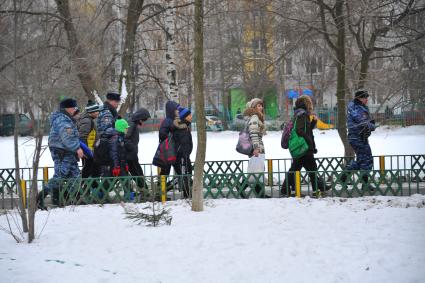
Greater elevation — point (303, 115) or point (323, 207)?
point (303, 115)

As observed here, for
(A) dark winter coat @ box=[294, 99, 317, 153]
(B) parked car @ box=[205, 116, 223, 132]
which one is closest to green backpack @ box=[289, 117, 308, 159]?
(A) dark winter coat @ box=[294, 99, 317, 153]

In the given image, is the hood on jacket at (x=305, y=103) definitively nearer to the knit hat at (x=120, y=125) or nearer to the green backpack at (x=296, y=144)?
the green backpack at (x=296, y=144)

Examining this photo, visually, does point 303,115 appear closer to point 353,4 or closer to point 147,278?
point 353,4

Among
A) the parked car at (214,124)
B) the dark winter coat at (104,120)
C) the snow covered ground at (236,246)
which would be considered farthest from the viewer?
the parked car at (214,124)

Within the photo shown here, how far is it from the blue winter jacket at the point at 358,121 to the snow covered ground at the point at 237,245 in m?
1.28

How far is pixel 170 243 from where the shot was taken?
287 inches

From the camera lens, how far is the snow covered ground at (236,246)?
6.05 m

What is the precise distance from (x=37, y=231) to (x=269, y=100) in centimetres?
4318

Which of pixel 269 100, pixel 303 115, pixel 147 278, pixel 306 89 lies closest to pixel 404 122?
pixel 306 89

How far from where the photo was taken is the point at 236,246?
7078mm

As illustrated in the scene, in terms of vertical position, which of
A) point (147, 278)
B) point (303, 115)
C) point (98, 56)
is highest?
point (98, 56)

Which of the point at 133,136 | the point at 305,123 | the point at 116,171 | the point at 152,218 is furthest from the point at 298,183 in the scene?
the point at 116,171

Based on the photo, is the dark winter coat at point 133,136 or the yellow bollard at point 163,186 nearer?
the yellow bollard at point 163,186

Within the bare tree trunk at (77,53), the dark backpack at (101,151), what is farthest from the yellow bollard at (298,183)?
the bare tree trunk at (77,53)
